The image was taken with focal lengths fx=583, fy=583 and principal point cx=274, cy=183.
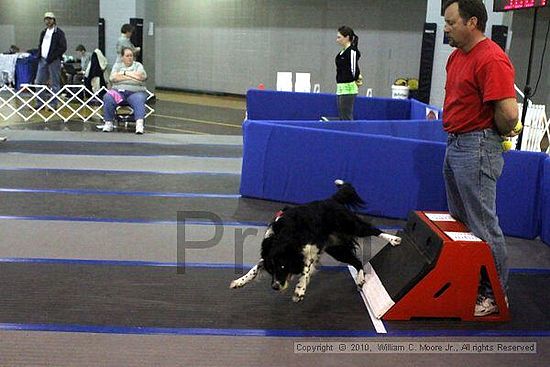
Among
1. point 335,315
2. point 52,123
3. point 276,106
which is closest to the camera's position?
point 335,315

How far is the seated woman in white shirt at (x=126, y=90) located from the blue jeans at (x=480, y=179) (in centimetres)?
720

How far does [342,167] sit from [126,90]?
221 inches

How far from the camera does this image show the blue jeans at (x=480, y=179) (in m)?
3.19

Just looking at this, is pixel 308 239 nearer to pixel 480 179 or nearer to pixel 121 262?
pixel 480 179

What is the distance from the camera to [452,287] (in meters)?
3.29

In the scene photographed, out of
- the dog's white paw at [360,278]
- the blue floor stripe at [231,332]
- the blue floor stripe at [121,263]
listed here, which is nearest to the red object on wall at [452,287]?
the blue floor stripe at [231,332]

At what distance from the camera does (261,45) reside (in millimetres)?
16797

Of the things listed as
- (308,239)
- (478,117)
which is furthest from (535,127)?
(308,239)

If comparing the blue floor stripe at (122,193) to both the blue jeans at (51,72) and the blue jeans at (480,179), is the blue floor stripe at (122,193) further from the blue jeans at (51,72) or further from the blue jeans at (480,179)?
the blue jeans at (51,72)

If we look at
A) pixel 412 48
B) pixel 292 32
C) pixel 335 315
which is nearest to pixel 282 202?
pixel 335 315

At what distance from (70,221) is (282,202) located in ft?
6.49

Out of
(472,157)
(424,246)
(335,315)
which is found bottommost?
(335,315)

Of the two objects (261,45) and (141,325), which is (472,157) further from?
(261,45)

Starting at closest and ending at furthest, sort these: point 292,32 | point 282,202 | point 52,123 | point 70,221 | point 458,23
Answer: point 458,23 → point 70,221 → point 282,202 → point 52,123 → point 292,32
